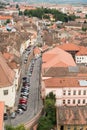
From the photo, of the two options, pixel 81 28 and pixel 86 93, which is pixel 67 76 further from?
pixel 81 28

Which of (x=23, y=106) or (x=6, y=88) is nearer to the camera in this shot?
(x=6, y=88)

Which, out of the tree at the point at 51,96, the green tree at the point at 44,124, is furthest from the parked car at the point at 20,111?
the green tree at the point at 44,124

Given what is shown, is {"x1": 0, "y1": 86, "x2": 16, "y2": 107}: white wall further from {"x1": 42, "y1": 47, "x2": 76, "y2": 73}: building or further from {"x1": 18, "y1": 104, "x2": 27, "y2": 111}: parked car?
{"x1": 42, "y1": 47, "x2": 76, "y2": 73}: building

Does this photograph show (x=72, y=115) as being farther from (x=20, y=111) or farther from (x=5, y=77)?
(x=5, y=77)

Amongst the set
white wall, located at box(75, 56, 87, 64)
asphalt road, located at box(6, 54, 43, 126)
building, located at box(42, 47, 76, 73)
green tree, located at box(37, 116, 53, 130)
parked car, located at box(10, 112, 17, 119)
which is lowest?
white wall, located at box(75, 56, 87, 64)

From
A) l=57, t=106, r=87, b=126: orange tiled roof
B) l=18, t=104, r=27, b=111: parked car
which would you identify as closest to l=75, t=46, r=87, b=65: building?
l=18, t=104, r=27, b=111: parked car

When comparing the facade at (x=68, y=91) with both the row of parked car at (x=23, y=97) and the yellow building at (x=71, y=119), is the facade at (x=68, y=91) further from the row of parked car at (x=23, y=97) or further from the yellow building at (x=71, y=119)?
the yellow building at (x=71, y=119)

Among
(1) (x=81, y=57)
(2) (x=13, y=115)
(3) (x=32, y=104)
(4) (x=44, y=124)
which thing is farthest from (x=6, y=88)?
(1) (x=81, y=57)

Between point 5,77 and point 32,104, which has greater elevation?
point 5,77

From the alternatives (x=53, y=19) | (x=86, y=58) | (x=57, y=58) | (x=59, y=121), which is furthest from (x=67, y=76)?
(x=53, y=19)
